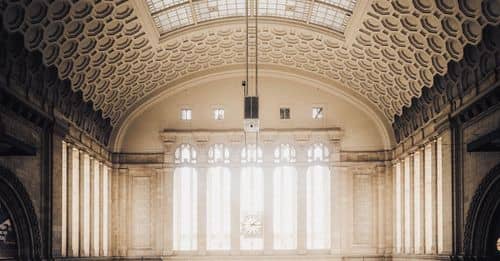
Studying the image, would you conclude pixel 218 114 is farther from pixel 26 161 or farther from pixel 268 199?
pixel 26 161

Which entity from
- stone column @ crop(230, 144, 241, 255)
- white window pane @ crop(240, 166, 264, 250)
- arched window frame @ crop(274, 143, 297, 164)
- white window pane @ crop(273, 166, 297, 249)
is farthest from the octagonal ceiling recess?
white window pane @ crop(240, 166, 264, 250)

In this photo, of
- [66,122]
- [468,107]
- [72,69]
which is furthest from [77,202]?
[468,107]

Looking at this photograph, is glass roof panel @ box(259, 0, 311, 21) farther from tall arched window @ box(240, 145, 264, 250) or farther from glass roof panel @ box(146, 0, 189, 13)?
tall arched window @ box(240, 145, 264, 250)

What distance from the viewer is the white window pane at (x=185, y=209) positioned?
49.4 m

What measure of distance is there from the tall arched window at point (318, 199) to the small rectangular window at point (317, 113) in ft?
5.64

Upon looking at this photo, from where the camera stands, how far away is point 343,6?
3909 centimetres

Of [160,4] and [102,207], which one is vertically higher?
[160,4]

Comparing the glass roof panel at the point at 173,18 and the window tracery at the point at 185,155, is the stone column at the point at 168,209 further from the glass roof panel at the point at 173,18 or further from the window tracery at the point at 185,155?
the glass roof panel at the point at 173,18

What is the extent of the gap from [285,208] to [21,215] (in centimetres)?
2121

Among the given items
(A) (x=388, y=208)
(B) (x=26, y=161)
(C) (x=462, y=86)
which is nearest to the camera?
(B) (x=26, y=161)

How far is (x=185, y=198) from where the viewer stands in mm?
49781

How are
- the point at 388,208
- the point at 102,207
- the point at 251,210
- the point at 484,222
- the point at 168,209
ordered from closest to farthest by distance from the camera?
the point at 484,222, the point at 102,207, the point at 388,208, the point at 168,209, the point at 251,210

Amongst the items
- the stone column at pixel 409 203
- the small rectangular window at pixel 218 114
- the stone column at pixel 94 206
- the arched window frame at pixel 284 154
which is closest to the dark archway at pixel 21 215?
the stone column at pixel 94 206

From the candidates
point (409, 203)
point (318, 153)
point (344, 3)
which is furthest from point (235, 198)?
point (344, 3)
